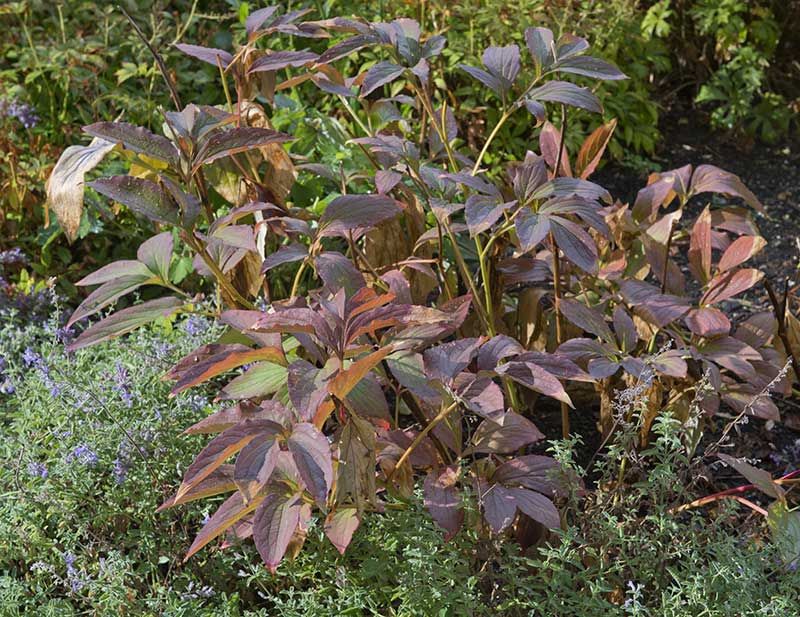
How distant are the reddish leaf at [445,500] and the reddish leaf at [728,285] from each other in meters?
0.82

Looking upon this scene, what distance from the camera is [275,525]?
5.49 feet

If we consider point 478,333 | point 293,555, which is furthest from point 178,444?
point 478,333

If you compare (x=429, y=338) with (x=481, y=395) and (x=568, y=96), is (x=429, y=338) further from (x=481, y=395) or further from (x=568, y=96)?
(x=568, y=96)

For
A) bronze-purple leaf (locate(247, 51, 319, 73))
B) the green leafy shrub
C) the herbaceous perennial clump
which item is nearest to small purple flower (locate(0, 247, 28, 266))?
the green leafy shrub

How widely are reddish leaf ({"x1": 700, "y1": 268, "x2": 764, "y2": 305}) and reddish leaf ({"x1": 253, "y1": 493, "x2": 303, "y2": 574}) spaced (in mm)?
1135

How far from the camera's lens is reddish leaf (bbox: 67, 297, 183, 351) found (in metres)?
1.92

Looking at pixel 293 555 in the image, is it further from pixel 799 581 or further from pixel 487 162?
pixel 487 162

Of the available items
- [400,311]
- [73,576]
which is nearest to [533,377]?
[400,311]

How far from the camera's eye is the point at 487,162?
3908 millimetres

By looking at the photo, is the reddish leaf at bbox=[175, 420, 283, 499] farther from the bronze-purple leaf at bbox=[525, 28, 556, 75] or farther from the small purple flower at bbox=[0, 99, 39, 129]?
the small purple flower at bbox=[0, 99, 39, 129]

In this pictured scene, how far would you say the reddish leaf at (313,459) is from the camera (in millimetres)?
1534

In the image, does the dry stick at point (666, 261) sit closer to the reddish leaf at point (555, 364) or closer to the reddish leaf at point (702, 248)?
the reddish leaf at point (702, 248)

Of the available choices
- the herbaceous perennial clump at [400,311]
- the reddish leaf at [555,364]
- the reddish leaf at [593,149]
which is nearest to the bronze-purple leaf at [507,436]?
the herbaceous perennial clump at [400,311]

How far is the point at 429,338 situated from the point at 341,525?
1.18 ft
